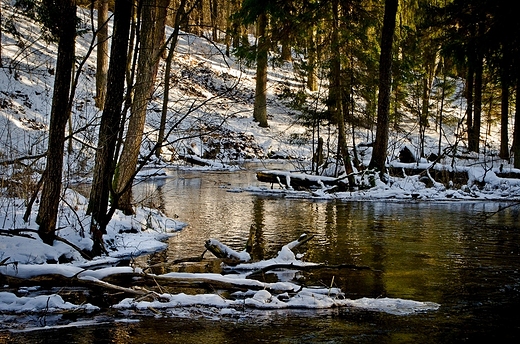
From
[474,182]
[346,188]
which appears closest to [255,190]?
[346,188]

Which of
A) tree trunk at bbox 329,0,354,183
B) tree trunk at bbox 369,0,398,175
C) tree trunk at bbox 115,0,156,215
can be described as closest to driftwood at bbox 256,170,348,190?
tree trunk at bbox 329,0,354,183

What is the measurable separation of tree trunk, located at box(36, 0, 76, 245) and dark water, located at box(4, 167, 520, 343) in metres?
1.66

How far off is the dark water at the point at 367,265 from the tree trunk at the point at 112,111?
1193 millimetres

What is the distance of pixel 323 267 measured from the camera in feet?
24.7

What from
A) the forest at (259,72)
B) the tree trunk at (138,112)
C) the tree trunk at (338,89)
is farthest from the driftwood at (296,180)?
the tree trunk at (138,112)

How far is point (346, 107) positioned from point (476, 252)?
38.7 ft

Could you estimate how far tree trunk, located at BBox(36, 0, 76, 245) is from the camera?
753cm

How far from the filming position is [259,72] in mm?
31016

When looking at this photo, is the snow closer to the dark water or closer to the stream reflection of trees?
the dark water

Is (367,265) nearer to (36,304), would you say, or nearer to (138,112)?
(36,304)

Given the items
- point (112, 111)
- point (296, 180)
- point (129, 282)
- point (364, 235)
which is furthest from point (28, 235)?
point (296, 180)

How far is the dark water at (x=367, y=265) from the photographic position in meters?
5.07

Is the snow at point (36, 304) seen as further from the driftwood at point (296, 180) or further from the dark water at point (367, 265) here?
the driftwood at point (296, 180)

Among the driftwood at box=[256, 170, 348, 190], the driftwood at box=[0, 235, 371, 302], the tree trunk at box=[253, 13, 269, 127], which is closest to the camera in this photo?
the driftwood at box=[0, 235, 371, 302]
